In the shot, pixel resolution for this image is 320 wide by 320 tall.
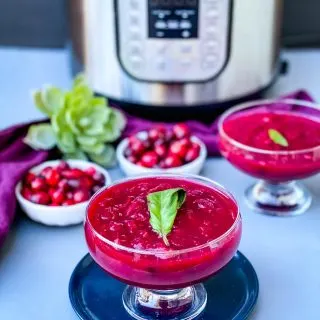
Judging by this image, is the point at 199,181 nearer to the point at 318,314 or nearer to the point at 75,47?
the point at 318,314

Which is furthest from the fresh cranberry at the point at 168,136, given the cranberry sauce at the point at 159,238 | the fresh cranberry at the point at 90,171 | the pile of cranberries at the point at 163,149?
the cranberry sauce at the point at 159,238

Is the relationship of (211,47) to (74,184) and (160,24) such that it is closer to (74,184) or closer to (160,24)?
(160,24)

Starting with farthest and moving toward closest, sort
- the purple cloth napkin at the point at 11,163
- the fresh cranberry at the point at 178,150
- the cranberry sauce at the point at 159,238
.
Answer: the fresh cranberry at the point at 178,150 < the purple cloth napkin at the point at 11,163 < the cranberry sauce at the point at 159,238

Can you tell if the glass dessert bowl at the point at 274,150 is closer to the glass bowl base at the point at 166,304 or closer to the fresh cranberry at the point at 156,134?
the fresh cranberry at the point at 156,134

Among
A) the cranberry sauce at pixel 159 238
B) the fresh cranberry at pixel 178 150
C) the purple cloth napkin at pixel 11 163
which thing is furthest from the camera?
the fresh cranberry at pixel 178 150

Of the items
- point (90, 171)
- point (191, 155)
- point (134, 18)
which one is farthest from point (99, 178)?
point (134, 18)

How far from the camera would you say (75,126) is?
35.2 inches

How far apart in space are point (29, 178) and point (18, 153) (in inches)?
3.0

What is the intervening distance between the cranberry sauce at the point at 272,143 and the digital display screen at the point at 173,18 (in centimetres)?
13

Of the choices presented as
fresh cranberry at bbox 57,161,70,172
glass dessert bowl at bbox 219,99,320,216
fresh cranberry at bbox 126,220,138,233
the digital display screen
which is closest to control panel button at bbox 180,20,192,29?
the digital display screen

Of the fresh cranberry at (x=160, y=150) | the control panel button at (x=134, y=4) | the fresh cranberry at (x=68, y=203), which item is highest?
the control panel button at (x=134, y=4)

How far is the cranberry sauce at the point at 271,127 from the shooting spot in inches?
32.6

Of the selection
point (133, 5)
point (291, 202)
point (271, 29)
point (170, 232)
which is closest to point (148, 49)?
point (133, 5)

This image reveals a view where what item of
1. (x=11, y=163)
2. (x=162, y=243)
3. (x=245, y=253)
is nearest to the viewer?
(x=162, y=243)
